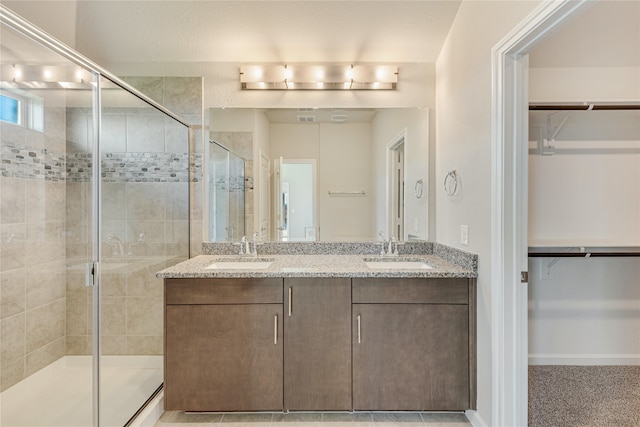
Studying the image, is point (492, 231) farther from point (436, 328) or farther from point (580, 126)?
point (580, 126)

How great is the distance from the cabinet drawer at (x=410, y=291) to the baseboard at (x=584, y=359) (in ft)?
4.18

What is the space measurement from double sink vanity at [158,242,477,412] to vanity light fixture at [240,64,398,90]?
1.41 m

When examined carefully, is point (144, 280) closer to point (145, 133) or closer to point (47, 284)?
point (47, 284)

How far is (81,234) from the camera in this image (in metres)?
1.90

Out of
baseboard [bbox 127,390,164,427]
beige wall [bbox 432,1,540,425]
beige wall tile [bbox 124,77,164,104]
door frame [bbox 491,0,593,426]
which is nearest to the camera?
door frame [bbox 491,0,593,426]

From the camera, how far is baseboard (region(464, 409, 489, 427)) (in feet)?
5.57

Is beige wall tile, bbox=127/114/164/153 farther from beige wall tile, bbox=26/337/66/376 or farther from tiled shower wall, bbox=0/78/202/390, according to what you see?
beige wall tile, bbox=26/337/66/376

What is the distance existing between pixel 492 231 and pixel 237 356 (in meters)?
1.54

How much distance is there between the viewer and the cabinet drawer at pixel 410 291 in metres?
1.81

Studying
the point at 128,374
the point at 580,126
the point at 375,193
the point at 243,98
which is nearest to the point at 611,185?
the point at 580,126

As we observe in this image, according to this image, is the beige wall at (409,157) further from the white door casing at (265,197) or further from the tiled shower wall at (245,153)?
the tiled shower wall at (245,153)

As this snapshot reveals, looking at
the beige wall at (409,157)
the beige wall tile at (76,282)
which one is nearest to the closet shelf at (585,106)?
the beige wall at (409,157)

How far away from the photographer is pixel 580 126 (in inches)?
94.0

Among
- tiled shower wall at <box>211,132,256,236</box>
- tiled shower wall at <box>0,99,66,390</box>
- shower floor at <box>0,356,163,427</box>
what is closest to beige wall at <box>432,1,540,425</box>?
tiled shower wall at <box>211,132,256,236</box>
